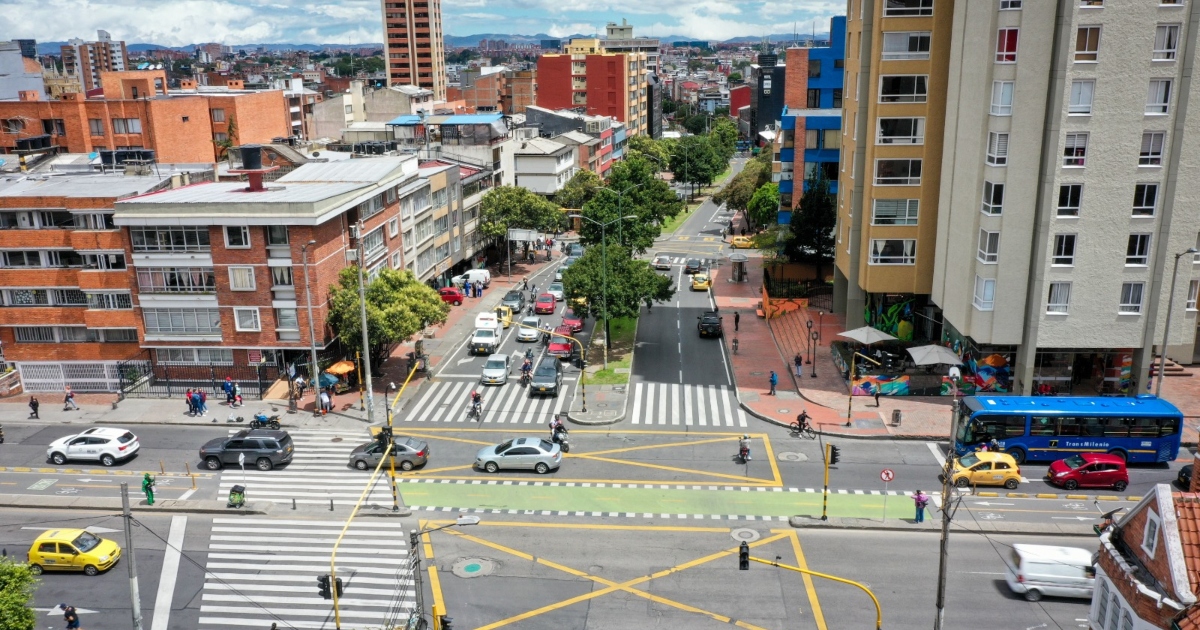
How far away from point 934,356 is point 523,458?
27.0m

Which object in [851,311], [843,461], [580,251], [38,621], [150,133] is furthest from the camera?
[580,251]

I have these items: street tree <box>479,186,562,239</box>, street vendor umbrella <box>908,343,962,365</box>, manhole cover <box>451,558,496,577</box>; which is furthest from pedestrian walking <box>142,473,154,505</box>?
street tree <box>479,186,562,239</box>

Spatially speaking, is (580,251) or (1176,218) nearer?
(1176,218)

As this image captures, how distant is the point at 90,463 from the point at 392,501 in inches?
739

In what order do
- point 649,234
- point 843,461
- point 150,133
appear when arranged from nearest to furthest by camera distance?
point 843,461, point 649,234, point 150,133

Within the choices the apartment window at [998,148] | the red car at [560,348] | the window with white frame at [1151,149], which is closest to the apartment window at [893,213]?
the apartment window at [998,148]

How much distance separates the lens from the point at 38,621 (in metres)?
33.6

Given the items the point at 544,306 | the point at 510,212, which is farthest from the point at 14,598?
the point at 510,212

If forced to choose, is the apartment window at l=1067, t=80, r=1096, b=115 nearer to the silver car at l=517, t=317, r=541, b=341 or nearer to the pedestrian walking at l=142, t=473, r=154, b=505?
the silver car at l=517, t=317, r=541, b=341

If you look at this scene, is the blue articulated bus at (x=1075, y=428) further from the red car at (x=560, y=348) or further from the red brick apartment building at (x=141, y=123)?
the red brick apartment building at (x=141, y=123)

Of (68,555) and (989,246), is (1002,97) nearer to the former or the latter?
(989,246)

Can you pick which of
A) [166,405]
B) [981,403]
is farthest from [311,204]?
[981,403]

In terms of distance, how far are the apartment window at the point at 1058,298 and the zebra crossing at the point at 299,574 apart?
37750 mm

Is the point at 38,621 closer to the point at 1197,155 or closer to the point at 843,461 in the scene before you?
the point at 843,461
